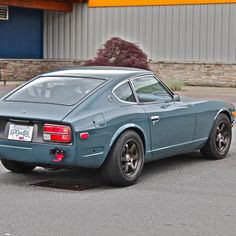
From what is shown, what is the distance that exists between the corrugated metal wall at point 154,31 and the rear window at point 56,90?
723 inches

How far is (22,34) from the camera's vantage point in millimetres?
29703

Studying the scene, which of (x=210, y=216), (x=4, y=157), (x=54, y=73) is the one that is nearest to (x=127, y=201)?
(x=210, y=216)

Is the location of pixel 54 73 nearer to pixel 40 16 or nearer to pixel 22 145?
pixel 22 145

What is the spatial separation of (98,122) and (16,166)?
62.8 inches

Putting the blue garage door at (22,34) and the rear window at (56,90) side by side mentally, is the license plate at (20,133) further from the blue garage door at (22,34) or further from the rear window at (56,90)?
the blue garage door at (22,34)

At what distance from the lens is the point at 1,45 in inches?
1133

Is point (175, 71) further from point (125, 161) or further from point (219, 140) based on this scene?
point (125, 161)

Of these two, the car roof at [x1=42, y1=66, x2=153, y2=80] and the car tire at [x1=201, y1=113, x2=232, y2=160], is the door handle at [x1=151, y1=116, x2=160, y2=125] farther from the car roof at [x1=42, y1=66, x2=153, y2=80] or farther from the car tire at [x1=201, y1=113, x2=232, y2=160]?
the car tire at [x1=201, y1=113, x2=232, y2=160]

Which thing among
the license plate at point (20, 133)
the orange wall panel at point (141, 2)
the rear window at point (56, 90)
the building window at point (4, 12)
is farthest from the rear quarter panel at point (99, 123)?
the building window at point (4, 12)

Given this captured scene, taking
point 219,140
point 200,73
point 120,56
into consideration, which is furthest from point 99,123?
point 200,73

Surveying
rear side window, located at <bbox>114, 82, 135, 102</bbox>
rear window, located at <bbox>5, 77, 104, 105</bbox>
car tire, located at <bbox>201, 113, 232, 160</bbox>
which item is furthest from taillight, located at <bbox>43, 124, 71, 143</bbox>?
car tire, located at <bbox>201, 113, 232, 160</bbox>

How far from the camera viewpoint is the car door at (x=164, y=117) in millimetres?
8328

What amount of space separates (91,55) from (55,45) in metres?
2.05

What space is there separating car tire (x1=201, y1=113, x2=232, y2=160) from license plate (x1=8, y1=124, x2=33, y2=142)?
10.0 feet
